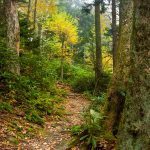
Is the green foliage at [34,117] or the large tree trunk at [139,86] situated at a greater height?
the large tree trunk at [139,86]

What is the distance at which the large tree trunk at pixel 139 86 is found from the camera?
3.69m

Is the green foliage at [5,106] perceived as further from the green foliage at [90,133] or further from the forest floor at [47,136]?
the green foliage at [90,133]

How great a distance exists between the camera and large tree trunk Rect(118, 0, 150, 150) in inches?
145

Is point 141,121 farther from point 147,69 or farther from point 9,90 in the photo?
point 9,90

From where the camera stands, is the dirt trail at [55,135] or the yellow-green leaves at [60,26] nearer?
the dirt trail at [55,135]

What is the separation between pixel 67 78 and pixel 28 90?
13642 mm

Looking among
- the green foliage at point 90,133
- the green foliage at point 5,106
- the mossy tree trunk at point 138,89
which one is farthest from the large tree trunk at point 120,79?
the green foliage at point 5,106

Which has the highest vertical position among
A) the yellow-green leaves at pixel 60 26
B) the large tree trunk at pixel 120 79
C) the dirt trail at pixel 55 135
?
the yellow-green leaves at pixel 60 26

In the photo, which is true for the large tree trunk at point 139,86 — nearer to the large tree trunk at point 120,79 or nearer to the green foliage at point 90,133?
the green foliage at point 90,133

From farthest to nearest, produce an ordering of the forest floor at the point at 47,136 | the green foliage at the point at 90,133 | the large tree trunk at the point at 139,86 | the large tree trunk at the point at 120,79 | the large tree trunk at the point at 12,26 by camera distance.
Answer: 1. the large tree trunk at the point at 12,26
2. the forest floor at the point at 47,136
3. the large tree trunk at the point at 120,79
4. the green foliage at the point at 90,133
5. the large tree trunk at the point at 139,86

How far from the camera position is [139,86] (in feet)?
12.3

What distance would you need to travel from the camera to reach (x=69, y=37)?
3359 cm

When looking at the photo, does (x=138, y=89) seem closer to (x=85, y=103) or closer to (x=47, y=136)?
(x=47, y=136)

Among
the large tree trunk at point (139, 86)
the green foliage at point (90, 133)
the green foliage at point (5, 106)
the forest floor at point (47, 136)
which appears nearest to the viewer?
the large tree trunk at point (139, 86)
